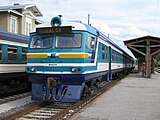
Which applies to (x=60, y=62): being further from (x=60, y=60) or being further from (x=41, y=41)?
(x=41, y=41)

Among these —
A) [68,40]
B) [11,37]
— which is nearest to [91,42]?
[68,40]

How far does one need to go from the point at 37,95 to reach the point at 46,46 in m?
1.76

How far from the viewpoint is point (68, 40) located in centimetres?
938

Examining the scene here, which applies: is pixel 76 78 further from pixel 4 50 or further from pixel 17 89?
pixel 17 89

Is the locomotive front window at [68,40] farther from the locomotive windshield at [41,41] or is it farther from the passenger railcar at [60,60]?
the locomotive windshield at [41,41]

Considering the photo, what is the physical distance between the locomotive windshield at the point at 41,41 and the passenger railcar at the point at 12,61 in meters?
1.96

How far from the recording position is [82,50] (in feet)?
29.9

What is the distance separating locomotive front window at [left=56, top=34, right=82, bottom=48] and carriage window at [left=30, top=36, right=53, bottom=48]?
0.31 m

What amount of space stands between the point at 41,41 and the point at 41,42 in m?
0.04

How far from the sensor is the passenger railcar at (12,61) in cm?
1142

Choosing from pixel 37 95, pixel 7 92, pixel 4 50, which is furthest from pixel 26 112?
pixel 7 92

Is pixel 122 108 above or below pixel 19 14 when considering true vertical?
below

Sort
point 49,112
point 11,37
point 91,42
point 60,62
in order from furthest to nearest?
point 11,37 → point 91,42 → point 60,62 → point 49,112

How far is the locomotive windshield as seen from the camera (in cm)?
955
